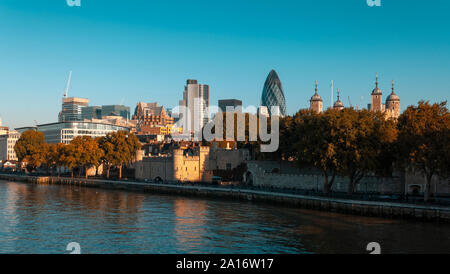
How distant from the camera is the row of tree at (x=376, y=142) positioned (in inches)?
2041

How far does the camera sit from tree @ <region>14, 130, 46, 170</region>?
136m

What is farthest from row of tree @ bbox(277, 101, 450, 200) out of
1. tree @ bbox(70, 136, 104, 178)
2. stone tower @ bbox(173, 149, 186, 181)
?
tree @ bbox(70, 136, 104, 178)

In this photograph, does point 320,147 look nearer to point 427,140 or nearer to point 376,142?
point 376,142

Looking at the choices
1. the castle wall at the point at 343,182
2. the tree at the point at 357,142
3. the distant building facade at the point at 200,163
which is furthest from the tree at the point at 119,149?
the tree at the point at 357,142

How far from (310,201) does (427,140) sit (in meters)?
16.4

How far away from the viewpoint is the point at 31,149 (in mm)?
141500

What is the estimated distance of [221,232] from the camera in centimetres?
4253

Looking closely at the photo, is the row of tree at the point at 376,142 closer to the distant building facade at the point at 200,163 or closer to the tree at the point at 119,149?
the distant building facade at the point at 200,163

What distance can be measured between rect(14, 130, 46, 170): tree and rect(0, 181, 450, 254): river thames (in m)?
77.6
